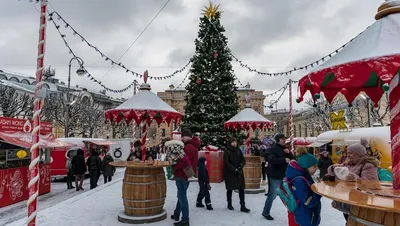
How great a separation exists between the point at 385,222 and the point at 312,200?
1.54 metres

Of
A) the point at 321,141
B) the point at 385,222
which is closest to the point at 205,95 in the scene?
the point at 321,141

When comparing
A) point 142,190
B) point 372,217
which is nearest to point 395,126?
point 372,217

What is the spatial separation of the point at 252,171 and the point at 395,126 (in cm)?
708

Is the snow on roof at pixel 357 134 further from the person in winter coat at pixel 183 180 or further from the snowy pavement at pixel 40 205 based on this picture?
the snowy pavement at pixel 40 205

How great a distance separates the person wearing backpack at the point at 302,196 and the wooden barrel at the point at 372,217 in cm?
117

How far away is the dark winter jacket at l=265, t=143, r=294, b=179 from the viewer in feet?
21.7

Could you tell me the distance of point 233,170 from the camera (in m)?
7.33

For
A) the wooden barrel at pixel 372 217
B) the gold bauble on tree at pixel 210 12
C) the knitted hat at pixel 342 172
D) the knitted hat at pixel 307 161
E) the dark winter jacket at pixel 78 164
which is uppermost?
the gold bauble on tree at pixel 210 12

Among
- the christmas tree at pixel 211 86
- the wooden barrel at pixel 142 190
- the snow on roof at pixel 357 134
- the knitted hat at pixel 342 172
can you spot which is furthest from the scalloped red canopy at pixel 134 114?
the snow on roof at pixel 357 134

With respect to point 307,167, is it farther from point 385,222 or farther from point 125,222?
point 125,222

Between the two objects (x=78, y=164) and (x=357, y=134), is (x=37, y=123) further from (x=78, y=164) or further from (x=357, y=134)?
(x=357, y=134)

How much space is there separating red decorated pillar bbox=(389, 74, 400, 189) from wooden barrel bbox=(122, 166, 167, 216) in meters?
4.46

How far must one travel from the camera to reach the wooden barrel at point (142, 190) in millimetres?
6453

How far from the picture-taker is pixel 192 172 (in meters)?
6.07
